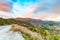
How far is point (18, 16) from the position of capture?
2996mm

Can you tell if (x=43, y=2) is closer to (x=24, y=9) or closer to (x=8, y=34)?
(x=24, y=9)

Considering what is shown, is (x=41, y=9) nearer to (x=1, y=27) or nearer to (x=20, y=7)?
(x=20, y=7)

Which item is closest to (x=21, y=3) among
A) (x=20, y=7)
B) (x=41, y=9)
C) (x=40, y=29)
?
(x=20, y=7)

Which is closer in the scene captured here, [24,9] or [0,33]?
[0,33]

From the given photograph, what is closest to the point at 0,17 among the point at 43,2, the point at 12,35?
the point at 12,35

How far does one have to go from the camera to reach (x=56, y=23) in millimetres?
3045

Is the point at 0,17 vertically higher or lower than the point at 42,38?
higher

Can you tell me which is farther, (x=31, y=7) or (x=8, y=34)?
(x=31, y=7)

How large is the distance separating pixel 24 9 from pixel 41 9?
1.01 feet

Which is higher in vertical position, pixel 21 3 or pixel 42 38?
pixel 21 3

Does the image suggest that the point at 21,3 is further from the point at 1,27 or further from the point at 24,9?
the point at 1,27

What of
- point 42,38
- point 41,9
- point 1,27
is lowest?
point 42,38

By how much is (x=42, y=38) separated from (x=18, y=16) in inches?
22.4

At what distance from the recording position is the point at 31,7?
3.02 m
